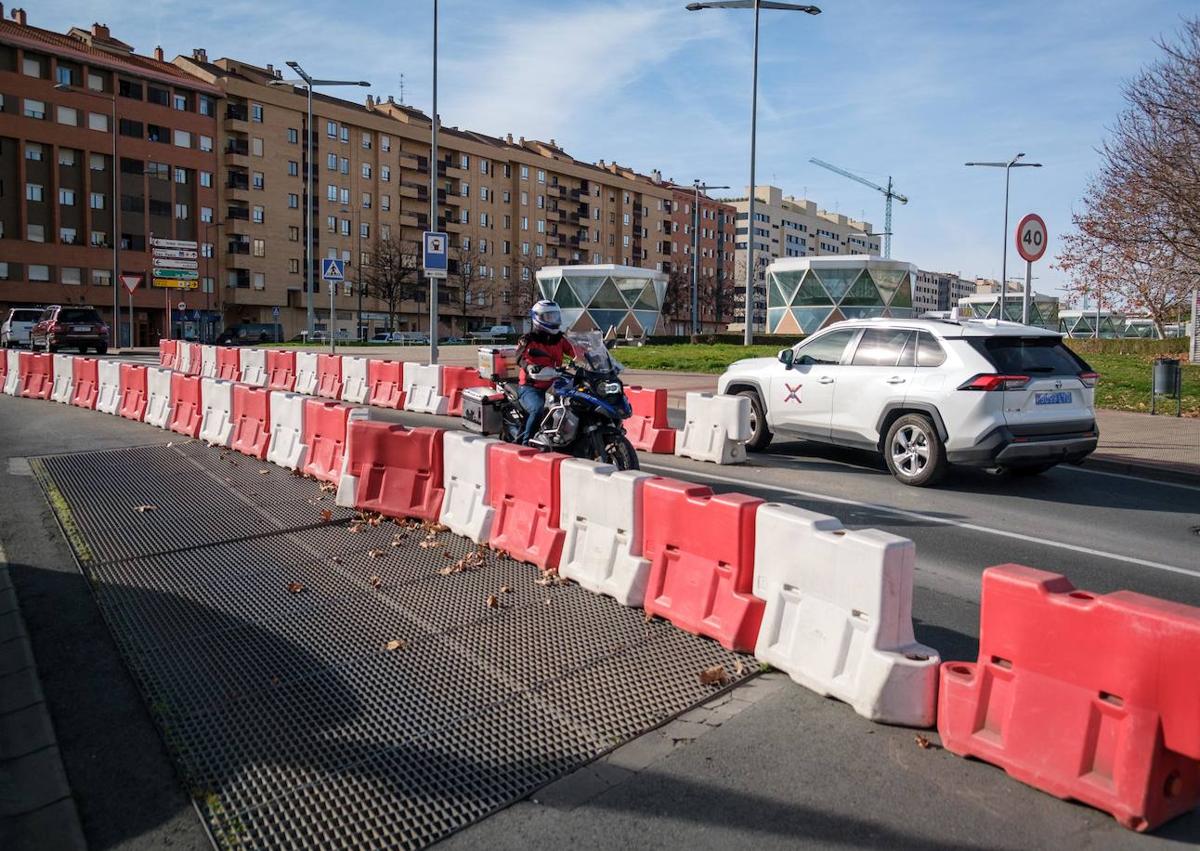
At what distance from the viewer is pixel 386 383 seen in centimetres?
1795

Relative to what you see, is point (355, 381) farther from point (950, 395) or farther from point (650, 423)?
point (950, 395)

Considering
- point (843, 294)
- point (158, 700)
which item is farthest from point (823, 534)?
point (843, 294)

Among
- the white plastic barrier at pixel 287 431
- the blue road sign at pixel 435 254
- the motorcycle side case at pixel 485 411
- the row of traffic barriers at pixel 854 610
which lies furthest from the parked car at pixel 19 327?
the row of traffic barriers at pixel 854 610

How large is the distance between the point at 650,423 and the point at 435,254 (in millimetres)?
11411

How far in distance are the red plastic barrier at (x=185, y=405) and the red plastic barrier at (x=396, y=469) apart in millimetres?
5375

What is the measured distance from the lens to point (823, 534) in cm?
438

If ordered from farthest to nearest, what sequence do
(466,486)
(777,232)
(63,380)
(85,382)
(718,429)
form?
1. (777,232)
2. (63,380)
3. (85,382)
4. (718,429)
5. (466,486)

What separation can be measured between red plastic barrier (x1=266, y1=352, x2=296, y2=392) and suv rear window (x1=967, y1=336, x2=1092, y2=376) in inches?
604

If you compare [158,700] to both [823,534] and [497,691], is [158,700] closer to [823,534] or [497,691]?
[497,691]

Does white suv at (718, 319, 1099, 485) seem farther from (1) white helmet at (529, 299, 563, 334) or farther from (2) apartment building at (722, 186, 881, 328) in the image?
(2) apartment building at (722, 186, 881, 328)

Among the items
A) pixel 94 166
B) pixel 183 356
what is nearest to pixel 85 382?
pixel 183 356

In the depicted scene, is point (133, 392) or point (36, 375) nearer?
point (133, 392)

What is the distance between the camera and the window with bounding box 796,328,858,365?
11094 millimetres

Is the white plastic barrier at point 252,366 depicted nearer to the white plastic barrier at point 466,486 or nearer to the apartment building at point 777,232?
the white plastic barrier at point 466,486
